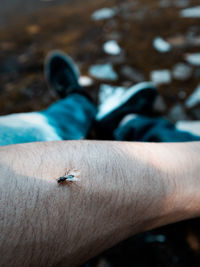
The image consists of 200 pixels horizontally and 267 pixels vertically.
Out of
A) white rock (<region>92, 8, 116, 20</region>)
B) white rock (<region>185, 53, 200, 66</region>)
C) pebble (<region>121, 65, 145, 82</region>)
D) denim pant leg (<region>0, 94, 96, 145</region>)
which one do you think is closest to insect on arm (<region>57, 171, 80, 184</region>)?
denim pant leg (<region>0, 94, 96, 145</region>)

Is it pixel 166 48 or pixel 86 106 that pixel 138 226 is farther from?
pixel 166 48

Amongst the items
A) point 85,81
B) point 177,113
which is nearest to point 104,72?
point 85,81

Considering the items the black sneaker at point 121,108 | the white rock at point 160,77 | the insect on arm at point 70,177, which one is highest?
the white rock at point 160,77

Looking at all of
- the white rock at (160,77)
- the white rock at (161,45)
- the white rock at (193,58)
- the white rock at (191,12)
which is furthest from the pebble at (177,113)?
the white rock at (191,12)

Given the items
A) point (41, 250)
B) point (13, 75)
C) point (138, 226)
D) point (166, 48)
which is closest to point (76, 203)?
point (41, 250)

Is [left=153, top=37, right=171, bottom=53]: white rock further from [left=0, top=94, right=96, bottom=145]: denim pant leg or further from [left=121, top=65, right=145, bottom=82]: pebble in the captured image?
[left=0, top=94, right=96, bottom=145]: denim pant leg

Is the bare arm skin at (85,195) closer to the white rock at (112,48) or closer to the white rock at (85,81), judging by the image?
the white rock at (85,81)
